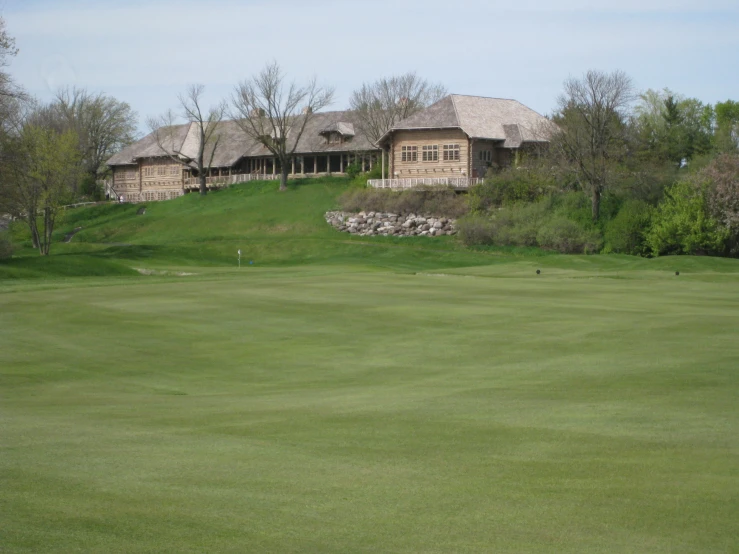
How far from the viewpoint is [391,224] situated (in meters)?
86.3

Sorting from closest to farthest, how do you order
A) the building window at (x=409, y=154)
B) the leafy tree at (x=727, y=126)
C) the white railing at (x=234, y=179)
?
the leafy tree at (x=727, y=126), the building window at (x=409, y=154), the white railing at (x=234, y=179)

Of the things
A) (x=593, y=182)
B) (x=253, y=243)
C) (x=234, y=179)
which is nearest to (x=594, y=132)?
(x=593, y=182)

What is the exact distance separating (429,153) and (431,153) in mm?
229

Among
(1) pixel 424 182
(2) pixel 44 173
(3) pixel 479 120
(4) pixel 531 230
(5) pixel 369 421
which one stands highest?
(3) pixel 479 120

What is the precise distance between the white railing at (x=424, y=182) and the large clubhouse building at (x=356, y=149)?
299 cm

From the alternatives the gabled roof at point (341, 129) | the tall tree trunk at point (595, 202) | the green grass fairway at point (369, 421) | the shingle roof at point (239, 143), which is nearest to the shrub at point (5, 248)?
the green grass fairway at point (369, 421)

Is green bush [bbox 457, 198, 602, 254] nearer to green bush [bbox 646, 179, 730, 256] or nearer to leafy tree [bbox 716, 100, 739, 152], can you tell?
green bush [bbox 646, 179, 730, 256]

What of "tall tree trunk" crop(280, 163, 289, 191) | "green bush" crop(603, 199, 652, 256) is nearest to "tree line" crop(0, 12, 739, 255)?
"green bush" crop(603, 199, 652, 256)

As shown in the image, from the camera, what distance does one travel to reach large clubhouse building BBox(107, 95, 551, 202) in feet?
304

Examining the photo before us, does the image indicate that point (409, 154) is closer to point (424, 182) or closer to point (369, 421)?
point (424, 182)

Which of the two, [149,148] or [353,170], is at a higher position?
[149,148]

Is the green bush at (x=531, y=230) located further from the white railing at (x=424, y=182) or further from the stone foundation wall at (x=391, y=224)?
the white railing at (x=424, y=182)

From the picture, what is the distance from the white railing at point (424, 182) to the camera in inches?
3452

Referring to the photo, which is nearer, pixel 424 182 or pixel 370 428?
pixel 370 428
